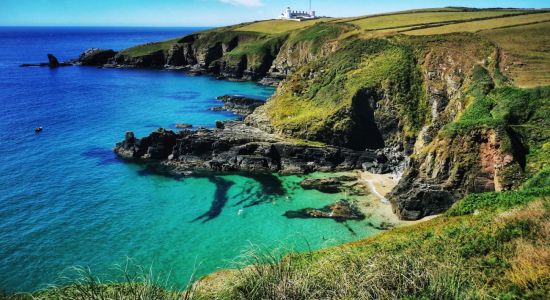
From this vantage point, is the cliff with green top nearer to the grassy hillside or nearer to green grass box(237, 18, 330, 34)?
the grassy hillside

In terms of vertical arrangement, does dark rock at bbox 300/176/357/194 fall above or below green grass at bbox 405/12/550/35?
below

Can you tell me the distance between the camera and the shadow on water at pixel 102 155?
65438 millimetres

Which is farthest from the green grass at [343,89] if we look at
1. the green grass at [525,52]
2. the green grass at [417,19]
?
the green grass at [417,19]

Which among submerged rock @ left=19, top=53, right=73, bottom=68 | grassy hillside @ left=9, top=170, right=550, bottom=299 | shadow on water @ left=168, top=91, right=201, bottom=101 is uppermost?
grassy hillside @ left=9, top=170, right=550, bottom=299

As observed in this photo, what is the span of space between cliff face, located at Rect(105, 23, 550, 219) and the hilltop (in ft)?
0.65

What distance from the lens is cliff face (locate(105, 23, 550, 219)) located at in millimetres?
47344

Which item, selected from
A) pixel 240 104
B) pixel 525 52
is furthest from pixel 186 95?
pixel 525 52

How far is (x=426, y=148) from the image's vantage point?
53.4 m

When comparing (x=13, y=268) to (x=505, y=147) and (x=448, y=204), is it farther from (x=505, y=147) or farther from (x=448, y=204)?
(x=505, y=147)

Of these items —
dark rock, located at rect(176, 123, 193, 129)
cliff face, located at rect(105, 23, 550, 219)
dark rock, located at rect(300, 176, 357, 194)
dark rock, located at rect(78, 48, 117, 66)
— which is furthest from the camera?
dark rock, located at rect(78, 48, 117, 66)

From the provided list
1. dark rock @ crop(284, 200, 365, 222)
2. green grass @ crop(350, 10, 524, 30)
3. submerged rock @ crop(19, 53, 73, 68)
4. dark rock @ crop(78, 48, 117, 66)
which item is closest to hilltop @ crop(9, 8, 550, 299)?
green grass @ crop(350, 10, 524, 30)

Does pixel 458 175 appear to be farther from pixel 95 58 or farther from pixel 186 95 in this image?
pixel 95 58

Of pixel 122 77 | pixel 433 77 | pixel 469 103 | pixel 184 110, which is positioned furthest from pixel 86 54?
pixel 469 103

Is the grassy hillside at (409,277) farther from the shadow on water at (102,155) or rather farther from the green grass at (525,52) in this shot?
the shadow on water at (102,155)
